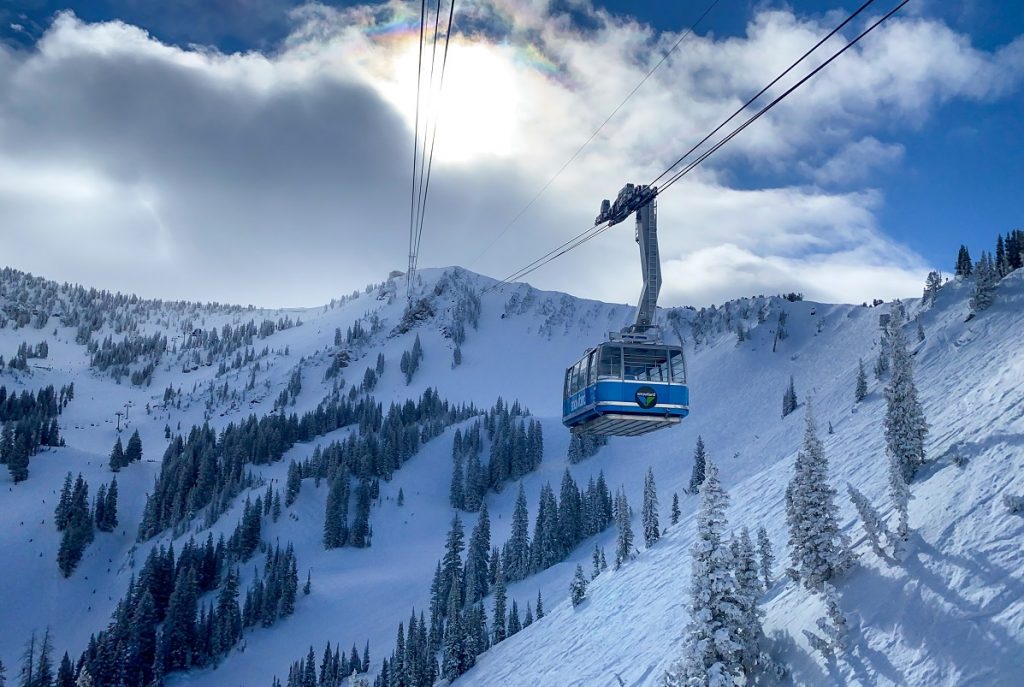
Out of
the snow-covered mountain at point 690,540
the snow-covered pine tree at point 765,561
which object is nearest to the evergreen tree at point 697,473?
the snow-covered mountain at point 690,540

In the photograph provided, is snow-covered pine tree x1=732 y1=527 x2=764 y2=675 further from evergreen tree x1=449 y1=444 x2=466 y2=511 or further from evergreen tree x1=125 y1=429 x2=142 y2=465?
evergreen tree x1=125 y1=429 x2=142 y2=465

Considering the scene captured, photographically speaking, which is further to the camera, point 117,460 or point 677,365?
point 117,460

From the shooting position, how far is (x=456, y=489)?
547ft

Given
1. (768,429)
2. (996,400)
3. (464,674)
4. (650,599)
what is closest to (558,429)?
(768,429)

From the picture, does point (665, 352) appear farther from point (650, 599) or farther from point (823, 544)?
point (650, 599)

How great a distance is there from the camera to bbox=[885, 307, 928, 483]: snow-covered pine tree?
48688mm

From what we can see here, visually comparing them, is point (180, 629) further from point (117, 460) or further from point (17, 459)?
point (17, 459)

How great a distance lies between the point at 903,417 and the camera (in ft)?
164

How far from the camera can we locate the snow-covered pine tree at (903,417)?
48.7m

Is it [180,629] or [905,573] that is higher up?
[905,573]

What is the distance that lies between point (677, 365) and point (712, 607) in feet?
53.5

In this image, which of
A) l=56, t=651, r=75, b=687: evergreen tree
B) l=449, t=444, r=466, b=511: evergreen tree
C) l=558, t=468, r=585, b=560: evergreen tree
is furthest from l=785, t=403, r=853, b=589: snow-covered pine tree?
l=449, t=444, r=466, b=511: evergreen tree

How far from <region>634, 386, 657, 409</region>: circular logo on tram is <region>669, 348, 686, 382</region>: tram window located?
3.58 feet

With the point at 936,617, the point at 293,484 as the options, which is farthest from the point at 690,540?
the point at 293,484
